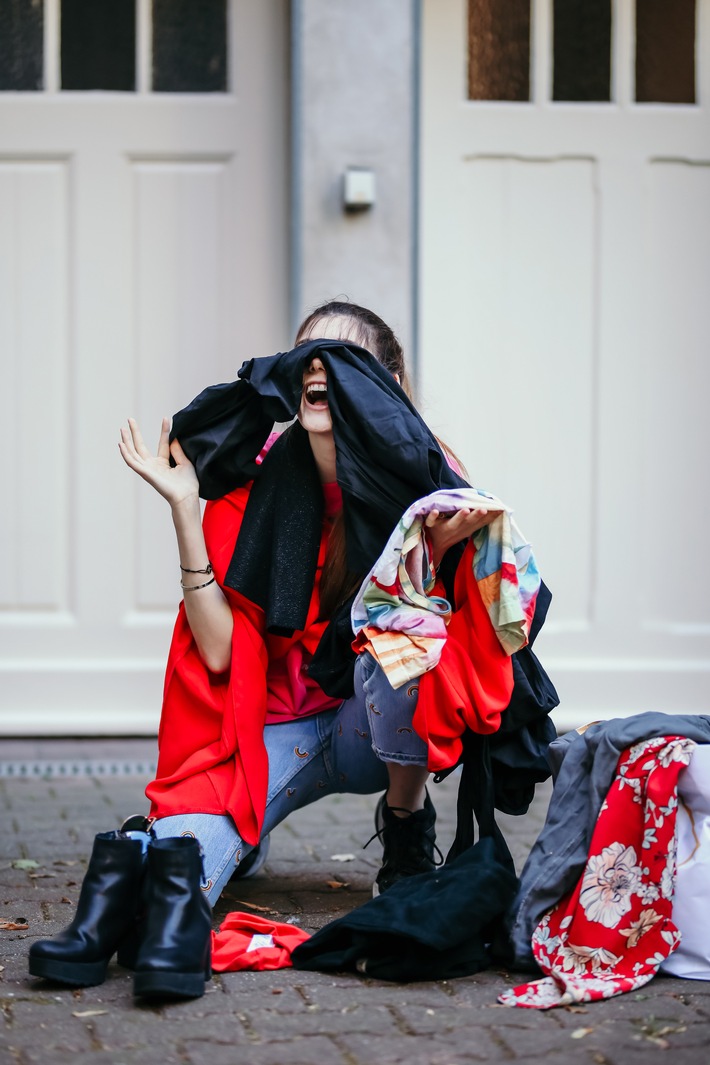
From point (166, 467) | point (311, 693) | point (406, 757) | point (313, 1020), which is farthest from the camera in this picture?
point (311, 693)

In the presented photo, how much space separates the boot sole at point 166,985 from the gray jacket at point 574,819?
1.97ft

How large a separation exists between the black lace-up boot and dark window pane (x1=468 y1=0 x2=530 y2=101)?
2740 mm

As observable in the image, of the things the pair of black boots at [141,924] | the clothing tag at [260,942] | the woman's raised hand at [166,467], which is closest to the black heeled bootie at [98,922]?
the pair of black boots at [141,924]

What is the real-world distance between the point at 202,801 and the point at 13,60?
2931 millimetres

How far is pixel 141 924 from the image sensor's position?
228 cm

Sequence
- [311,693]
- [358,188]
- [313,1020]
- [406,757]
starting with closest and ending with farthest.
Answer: [313,1020], [406,757], [311,693], [358,188]

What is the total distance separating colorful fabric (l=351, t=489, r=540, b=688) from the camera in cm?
238

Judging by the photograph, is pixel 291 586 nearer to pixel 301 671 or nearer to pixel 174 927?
pixel 301 671

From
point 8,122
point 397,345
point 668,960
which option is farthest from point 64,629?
point 668,960

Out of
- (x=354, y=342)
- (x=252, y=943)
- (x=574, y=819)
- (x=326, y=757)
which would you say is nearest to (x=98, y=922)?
(x=252, y=943)

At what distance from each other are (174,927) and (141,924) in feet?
0.43

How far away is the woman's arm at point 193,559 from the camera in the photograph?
261cm

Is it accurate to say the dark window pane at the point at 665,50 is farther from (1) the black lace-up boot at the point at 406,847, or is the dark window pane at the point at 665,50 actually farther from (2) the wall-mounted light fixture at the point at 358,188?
(1) the black lace-up boot at the point at 406,847

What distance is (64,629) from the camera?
441cm
